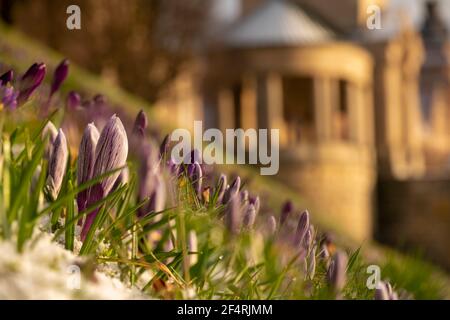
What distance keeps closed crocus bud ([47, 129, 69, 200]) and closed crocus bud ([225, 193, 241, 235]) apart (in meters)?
0.35

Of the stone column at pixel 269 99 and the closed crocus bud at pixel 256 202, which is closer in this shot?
the closed crocus bud at pixel 256 202

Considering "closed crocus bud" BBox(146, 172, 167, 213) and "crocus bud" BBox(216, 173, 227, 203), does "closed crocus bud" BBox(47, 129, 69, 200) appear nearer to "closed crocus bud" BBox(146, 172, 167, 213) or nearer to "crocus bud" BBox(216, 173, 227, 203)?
"closed crocus bud" BBox(146, 172, 167, 213)

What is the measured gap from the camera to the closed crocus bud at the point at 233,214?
1.91m

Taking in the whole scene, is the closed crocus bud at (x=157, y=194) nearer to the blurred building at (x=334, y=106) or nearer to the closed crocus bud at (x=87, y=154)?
the closed crocus bud at (x=87, y=154)

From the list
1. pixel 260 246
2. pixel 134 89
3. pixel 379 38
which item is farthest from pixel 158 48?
pixel 260 246

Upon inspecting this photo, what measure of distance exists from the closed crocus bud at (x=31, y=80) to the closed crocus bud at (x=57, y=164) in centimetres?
21

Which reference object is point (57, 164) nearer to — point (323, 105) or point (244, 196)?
point (244, 196)

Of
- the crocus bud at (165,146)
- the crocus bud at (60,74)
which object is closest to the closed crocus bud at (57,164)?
the crocus bud at (165,146)

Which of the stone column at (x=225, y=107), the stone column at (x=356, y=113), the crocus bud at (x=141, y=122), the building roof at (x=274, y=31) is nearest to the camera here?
the crocus bud at (x=141, y=122)

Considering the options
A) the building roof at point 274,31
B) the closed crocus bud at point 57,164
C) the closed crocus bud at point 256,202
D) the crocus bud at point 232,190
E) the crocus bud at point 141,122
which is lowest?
the closed crocus bud at point 256,202

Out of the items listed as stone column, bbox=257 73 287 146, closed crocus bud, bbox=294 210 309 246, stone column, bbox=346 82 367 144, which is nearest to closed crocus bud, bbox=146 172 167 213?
closed crocus bud, bbox=294 210 309 246

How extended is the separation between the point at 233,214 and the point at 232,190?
0.06m

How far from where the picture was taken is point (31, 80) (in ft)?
6.45

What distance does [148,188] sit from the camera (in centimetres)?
181
